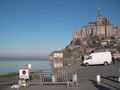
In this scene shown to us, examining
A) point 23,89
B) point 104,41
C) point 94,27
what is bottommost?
point 23,89

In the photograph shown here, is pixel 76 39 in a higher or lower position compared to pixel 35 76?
higher

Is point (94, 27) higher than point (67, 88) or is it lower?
higher

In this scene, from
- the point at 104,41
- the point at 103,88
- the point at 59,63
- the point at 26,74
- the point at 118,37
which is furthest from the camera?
the point at 118,37

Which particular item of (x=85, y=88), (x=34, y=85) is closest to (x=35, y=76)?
(x=34, y=85)

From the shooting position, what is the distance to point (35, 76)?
2448cm

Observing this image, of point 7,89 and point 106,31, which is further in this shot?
point 106,31

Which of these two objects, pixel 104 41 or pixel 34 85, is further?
pixel 104 41

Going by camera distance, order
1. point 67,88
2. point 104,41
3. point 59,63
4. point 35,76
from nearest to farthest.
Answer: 1. point 67,88
2. point 35,76
3. point 59,63
4. point 104,41

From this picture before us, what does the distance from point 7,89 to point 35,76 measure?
5587 mm

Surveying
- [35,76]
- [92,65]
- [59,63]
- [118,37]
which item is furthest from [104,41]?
[35,76]

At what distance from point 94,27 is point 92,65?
152 meters

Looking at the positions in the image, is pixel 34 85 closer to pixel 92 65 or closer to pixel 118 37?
pixel 92 65

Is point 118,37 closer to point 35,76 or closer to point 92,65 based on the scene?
point 92,65

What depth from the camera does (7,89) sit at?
19141mm
